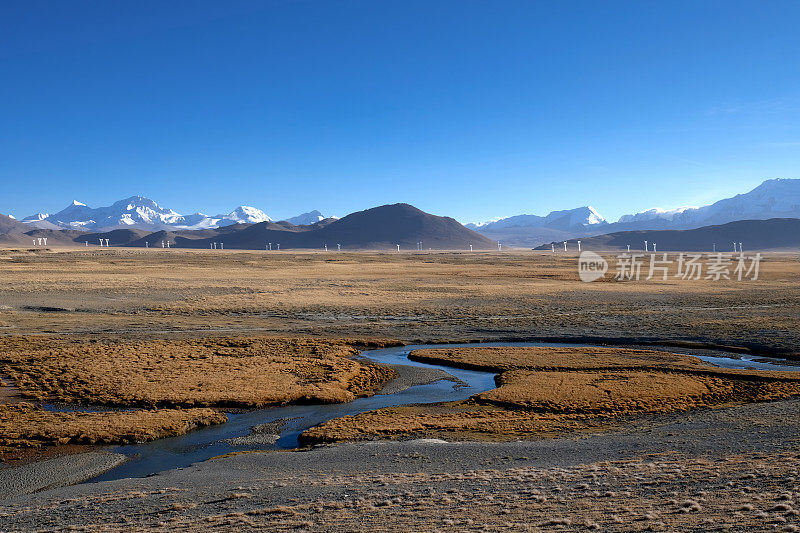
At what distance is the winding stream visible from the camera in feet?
43.4

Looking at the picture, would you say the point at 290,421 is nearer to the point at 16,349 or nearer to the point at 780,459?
the point at 780,459

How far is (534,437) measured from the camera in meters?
14.1

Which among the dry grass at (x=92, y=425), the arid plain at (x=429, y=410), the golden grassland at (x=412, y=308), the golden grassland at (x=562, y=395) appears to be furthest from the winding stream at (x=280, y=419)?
the golden grassland at (x=412, y=308)

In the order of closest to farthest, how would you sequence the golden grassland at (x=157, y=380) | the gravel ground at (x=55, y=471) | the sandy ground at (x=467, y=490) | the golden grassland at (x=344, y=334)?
the sandy ground at (x=467, y=490) < the gravel ground at (x=55, y=471) < the golden grassland at (x=157, y=380) < the golden grassland at (x=344, y=334)

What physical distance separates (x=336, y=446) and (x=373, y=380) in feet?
25.1

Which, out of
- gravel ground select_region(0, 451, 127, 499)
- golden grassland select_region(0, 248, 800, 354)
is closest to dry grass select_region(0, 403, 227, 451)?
gravel ground select_region(0, 451, 127, 499)

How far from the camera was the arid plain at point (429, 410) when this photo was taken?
9156 mm

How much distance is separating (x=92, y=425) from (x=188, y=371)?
649 cm

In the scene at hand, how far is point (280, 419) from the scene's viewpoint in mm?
16672

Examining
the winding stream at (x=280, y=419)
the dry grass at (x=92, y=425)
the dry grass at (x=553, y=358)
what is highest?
the dry grass at (x=92, y=425)

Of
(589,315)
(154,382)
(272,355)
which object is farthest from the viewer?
(589,315)

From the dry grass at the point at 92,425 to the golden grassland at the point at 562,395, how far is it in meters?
3.67

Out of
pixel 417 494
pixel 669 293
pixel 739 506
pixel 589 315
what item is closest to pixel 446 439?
pixel 417 494

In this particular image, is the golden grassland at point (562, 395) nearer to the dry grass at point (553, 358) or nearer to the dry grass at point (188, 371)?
the dry grass at point (553, 358)
